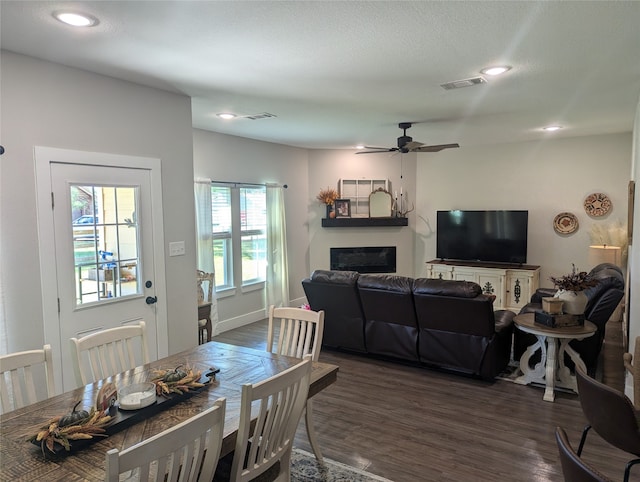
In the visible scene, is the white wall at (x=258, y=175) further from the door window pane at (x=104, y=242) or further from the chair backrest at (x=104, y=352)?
the chair backrest at (x=104, y=352)

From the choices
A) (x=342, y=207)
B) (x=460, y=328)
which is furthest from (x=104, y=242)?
(x=342, y=207)

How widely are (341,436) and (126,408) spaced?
1.81 meters

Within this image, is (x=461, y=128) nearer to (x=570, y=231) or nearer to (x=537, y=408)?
(x=570, y=231)

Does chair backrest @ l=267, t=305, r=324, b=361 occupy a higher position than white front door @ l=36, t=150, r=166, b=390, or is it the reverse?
white front door @ l=36, t=150, r=166, b=390

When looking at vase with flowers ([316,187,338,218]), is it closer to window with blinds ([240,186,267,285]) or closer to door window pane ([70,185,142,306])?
window with blinds ([240,186,267,285])

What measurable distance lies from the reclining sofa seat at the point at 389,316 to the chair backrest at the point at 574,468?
283 cm

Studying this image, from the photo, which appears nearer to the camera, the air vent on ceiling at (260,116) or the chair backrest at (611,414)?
the chair backrest at (611,414)

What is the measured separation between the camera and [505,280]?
6.84m

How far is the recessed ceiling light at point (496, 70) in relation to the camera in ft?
10.6

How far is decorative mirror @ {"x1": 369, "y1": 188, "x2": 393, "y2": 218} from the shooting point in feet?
26.0

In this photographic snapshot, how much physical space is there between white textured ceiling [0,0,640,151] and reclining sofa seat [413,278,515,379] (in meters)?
1.85

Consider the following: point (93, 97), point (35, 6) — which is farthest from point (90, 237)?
point (35, 6)

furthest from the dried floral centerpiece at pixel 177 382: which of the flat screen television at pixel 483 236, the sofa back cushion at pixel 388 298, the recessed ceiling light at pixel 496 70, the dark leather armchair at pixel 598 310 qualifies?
the flat screen television at pixel 483 236

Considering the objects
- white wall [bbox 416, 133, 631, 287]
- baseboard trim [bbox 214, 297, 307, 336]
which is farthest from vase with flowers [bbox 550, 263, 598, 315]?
baseboard trim [bbox 214, 297, 307, 336]
